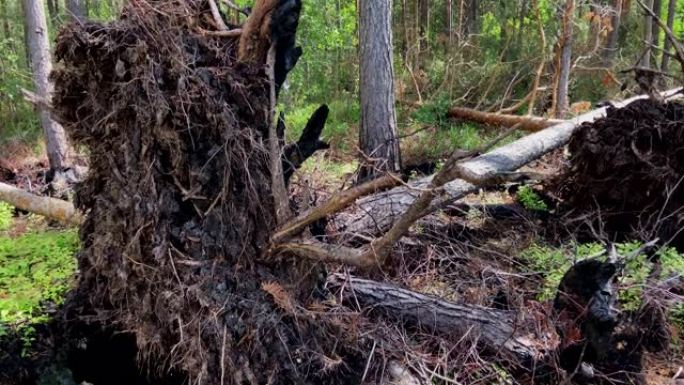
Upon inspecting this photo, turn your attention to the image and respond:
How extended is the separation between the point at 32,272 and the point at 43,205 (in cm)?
123

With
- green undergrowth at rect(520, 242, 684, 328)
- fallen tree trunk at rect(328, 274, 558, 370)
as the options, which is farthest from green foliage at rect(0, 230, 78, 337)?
green undergrowth at rect(520, 242, 684, 328)

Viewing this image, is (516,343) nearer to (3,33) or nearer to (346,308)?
(346,308)

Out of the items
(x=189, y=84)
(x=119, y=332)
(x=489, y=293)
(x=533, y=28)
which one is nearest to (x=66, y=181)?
(x=119, y=332)

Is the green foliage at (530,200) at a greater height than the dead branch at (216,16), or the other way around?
the dead branch at (216,16)

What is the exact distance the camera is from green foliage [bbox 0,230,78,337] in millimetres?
3696

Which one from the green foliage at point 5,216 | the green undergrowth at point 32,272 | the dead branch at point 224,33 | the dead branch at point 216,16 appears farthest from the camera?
the green foliage at point 5,216

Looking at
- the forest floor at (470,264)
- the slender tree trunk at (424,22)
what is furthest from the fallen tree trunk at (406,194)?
the slender tree trunk at (424,22)

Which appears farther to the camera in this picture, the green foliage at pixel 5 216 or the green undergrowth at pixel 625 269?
the green foliage at pixel 5 216

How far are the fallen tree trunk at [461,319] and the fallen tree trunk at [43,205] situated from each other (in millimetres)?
3191

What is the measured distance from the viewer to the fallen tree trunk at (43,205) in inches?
205

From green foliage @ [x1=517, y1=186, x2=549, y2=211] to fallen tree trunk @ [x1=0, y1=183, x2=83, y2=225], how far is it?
4973 millimetres

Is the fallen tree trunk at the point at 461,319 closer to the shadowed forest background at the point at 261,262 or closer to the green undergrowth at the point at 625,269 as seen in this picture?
the shadowed forest background at the point at 261,262

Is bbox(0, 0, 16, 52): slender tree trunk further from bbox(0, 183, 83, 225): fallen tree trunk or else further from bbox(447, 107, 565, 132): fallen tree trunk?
bbox(447, 107, 565, 132): fallen tree trunk

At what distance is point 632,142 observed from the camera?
4.82 meters
